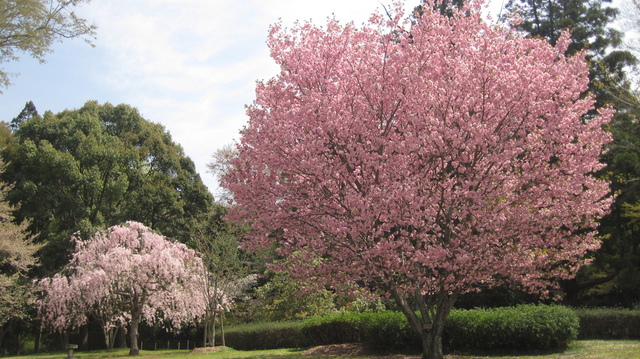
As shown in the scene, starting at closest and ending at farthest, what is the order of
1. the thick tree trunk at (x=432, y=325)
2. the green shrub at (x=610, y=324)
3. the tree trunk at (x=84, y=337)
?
the thick tree trunk at (x=432, y=325)
the green shrub at (x=610, y=324)
the tree trunk at (x=84, y=337)

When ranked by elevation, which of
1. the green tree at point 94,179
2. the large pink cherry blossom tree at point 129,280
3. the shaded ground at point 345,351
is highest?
the green tree at point 94,179

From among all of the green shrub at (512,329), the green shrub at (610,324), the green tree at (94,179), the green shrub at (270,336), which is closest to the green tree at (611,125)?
the green shrub at (610,324)

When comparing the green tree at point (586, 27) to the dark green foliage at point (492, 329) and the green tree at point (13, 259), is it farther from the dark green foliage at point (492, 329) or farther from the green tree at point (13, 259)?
the green tree at point (13, 259)

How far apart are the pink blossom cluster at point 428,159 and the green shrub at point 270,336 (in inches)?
344

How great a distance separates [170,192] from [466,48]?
2312cm

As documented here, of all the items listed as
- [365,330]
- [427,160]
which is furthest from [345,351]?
[427,160]

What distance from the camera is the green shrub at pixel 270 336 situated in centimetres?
1872

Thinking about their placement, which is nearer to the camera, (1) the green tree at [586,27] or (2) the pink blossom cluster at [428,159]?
(2) the pink blossom cluster at [428,159]

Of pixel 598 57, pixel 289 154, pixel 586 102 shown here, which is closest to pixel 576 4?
pixel 598 57

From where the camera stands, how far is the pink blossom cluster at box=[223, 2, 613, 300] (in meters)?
9.25

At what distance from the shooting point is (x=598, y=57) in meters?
24.5

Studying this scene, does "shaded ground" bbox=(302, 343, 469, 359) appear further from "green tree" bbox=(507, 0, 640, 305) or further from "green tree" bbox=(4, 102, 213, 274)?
"green tree" bbox=(4, 102, 213, 274)

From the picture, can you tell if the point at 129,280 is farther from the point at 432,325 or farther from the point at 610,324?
the point at 610,324

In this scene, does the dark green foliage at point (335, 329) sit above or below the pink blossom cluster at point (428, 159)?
below
